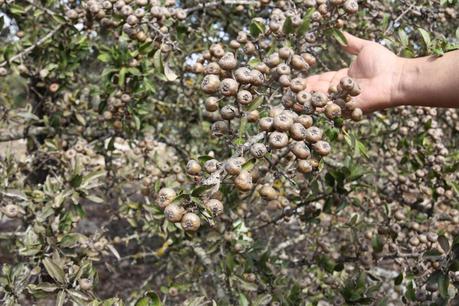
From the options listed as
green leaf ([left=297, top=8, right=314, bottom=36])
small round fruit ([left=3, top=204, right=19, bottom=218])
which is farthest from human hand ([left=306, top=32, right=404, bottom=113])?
small round fruit ([left=3, top=204, right=19, bottom=218])

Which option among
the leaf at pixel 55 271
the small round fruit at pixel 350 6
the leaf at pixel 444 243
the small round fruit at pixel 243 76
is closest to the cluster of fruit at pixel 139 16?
the small round fruit at pixel 243 76

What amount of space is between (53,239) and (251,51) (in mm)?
1434

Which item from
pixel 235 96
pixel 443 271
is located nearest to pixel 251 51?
pixel 235 96

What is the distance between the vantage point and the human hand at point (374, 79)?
248 cm

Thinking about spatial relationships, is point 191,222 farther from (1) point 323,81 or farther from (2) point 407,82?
(2) point 407,82

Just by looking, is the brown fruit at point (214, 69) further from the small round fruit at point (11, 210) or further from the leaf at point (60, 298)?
the small round fruit at point (11, 210)

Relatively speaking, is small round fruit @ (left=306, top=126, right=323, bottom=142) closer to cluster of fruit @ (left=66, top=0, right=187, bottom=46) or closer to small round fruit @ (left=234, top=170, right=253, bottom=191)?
small round fruit @ (left=234, top=170, right=253, bottom=191)

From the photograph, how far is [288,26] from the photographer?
2.16 m

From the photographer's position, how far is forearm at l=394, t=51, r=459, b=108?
2.23 meters

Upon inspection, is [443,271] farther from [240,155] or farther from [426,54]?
[240,155]

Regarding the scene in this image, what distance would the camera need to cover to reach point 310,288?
3775 millimetres

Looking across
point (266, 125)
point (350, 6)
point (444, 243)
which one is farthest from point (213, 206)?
point (444, 243)

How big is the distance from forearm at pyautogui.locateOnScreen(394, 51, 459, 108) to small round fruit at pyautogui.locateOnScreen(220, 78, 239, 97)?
3.45 feet

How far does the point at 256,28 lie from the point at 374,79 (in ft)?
2.31
